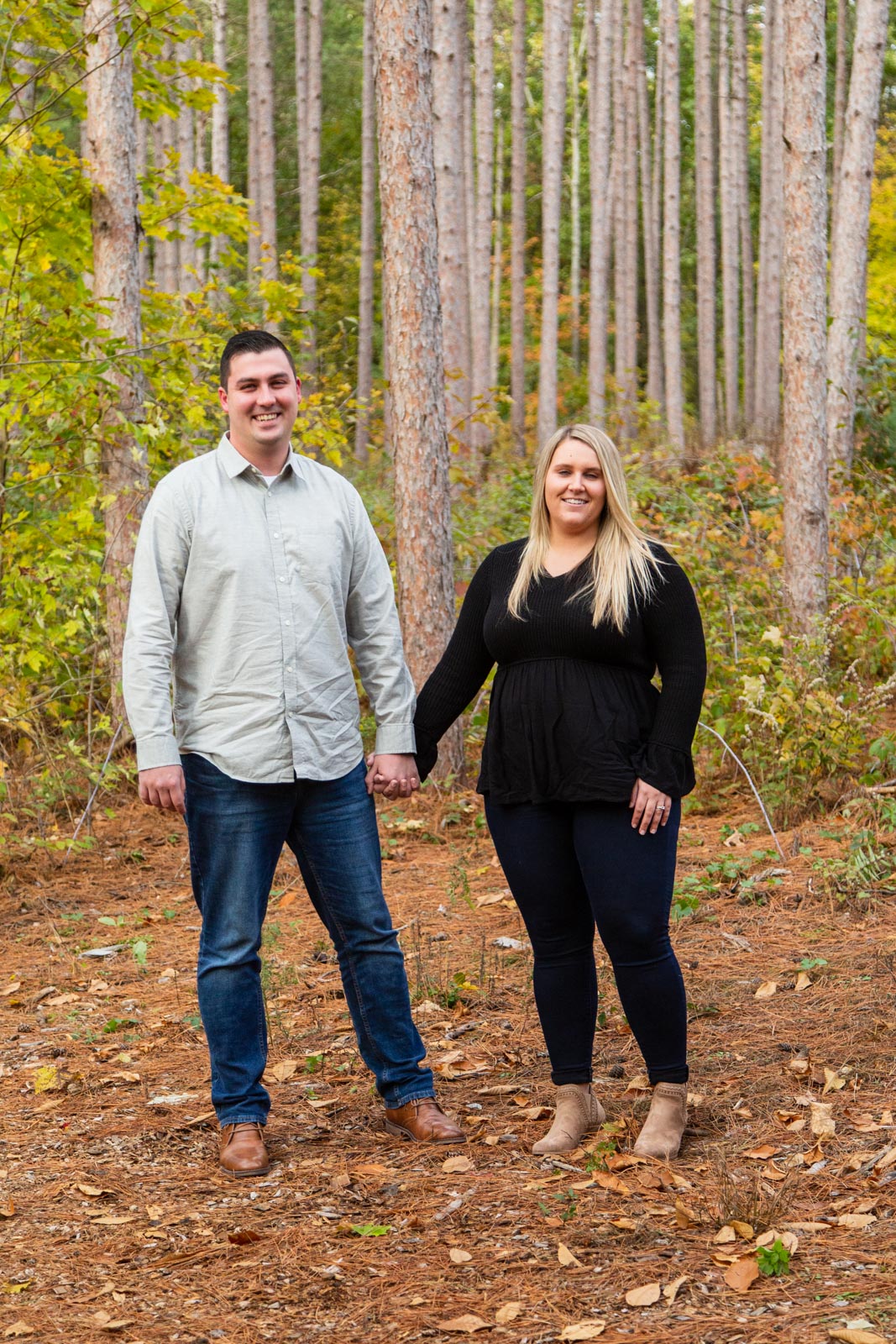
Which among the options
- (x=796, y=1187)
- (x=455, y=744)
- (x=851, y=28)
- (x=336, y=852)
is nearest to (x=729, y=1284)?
(x=796, y=1187)

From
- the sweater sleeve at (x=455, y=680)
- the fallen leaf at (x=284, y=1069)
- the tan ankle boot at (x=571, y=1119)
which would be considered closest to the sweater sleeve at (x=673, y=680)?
the sweater sleeve at (x=455, y=680)

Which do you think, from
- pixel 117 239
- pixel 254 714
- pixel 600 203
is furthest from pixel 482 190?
pixel 254 714

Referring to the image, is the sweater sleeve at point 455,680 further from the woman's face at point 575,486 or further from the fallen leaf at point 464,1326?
the fallen leaf at point 464,1326

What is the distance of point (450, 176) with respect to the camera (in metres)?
14.8

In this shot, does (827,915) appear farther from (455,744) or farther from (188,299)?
(188,299)

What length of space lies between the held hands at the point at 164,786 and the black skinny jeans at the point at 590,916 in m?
0.90

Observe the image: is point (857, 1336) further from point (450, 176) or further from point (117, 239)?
point (450, 176)

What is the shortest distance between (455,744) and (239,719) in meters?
4.90

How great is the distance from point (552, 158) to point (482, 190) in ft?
6.73

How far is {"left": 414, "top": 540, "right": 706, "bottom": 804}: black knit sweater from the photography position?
377 centimetres

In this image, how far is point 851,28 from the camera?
34.1m

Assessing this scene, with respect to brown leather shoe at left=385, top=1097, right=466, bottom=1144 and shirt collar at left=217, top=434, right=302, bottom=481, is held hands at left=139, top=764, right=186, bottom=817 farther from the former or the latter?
brown leather shoe at left=385, top=1097, right=466, bottom=1144

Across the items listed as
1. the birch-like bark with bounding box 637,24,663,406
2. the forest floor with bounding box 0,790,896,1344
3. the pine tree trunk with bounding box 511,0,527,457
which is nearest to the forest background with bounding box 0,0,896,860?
the forest floor with bounding box 0,790,896,1344

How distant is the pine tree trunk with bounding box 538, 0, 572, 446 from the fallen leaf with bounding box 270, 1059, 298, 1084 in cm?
1755
